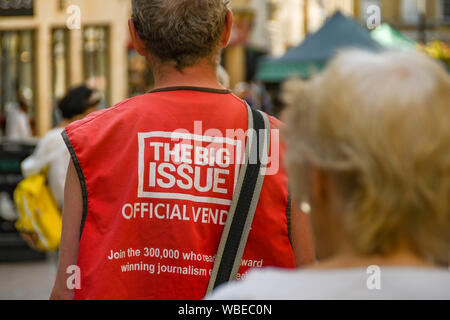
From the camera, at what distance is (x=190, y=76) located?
2.64m

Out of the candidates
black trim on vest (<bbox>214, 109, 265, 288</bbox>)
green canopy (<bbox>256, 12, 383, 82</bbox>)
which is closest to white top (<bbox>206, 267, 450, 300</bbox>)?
black trim on vest (<bbox>214, 109, 265, 288</bbox>)

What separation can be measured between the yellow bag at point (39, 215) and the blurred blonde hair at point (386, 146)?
4.45m

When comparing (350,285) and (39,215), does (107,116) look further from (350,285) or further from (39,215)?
(39,215)

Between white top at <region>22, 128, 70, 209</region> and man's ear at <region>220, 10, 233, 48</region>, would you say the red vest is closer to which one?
man's ear at <region>220, 10, 233, 48</region>

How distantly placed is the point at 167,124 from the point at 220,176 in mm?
201

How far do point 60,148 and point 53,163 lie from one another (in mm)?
116

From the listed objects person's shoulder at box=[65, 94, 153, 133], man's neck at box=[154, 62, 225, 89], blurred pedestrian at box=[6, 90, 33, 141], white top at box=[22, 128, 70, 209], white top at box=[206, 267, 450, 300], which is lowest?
blurred pedestrian at box=[6, 90, 33, 141]

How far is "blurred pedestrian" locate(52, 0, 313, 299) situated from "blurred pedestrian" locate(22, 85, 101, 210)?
3.61 meters

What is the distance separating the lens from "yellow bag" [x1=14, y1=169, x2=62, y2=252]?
5910mm

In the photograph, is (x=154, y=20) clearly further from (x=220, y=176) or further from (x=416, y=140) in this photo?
(x=416, y=140)

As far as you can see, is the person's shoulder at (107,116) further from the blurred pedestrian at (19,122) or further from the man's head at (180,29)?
the blurred pedestrian at (19,122)

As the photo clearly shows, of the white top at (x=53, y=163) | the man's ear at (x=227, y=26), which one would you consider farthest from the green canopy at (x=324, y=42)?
the man's ear at (x=227, y=26)

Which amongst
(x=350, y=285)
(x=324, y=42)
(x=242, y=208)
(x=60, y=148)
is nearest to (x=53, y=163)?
(x=60, y=148)
